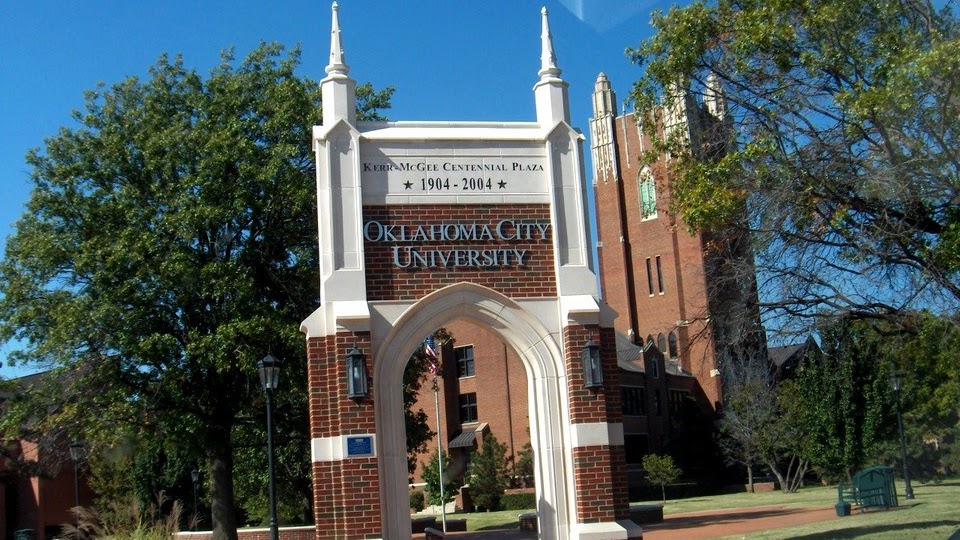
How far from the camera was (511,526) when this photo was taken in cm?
3319

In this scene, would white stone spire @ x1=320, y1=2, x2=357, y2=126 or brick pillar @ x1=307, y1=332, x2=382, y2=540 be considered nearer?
brick pillar @ x1=307, y1=332, x2=382, y2=540

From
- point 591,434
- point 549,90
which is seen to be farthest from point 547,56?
point 591,434

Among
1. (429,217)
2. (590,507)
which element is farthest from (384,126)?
(590,507)

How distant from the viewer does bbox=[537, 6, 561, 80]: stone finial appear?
1517 centimetres

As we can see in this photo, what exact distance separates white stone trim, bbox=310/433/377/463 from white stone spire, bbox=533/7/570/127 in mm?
5256

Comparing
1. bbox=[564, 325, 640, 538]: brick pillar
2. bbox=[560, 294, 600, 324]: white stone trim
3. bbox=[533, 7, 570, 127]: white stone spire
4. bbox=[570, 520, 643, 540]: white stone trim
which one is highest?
bbox=[533, 7, 570, 127]: white stone spire

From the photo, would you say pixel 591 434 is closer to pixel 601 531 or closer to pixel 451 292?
pixel 601 531

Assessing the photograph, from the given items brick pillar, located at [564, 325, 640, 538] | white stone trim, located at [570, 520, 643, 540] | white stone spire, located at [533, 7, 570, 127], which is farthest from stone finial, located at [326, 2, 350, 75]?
white stone trim, located at [570, 520, 643, 540]

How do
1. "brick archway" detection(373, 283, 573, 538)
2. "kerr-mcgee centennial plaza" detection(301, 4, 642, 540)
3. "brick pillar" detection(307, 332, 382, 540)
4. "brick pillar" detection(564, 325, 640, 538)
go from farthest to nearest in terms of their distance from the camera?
"brick pillar" detection(564, 325, 640, 538)
"brick archway" detection(373, 283, 573, 538)
"kerr-mcgee centennial plaza" detection(301, 4, 642, 540)
"brick pillar" detection(307, 332, 382, 540)

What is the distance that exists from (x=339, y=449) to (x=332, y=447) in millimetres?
142

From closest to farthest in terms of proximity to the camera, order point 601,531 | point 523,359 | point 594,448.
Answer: point 601,531 < point 594,448 < point 523,359

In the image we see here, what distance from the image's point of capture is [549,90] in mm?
14977

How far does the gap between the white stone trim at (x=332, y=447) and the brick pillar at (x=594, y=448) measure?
9.32 feet

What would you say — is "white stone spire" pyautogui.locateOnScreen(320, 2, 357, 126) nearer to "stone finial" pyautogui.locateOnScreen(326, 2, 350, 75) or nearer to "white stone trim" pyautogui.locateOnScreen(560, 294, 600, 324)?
"stone finial" pyautogui.locateOnScreen(326, 2, 350, 75)
